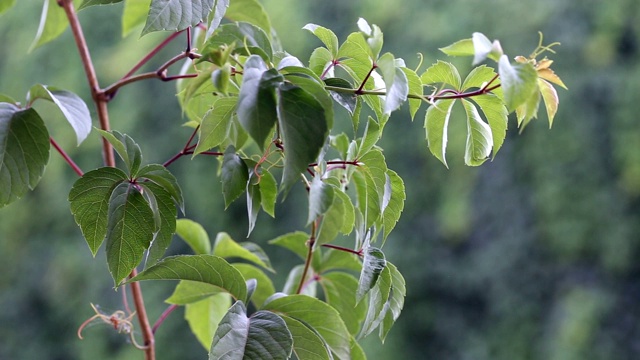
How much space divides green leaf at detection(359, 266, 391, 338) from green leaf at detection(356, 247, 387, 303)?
0.05ft

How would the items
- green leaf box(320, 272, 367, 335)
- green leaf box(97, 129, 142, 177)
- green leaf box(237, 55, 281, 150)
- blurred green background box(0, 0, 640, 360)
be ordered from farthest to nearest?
blurred green background box(0, 0, 640, 360) → green leaf box(320, 272, 367, 335) → green leaf box(97, 129, 142, 177) → green leaf box(237, 55, 281, 150)

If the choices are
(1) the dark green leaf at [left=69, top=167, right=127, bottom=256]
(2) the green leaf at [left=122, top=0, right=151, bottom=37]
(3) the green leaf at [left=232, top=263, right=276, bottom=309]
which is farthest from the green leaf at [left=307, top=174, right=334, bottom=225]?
(2) the green leaf at [left=122, top=0, right=151, bottom=37]

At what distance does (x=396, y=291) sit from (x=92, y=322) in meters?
0.26

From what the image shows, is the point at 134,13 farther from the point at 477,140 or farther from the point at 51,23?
the point at 477,140

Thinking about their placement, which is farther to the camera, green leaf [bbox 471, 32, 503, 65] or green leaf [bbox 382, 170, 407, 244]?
green leaf [bbox 382, 170, 407, 244]

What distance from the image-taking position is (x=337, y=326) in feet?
1.62

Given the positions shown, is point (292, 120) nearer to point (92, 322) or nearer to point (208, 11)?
point (208, 11)

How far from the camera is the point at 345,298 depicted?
0.63 metres

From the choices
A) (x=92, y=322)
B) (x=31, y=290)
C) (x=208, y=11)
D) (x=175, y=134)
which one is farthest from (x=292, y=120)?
(x=31, y=290)

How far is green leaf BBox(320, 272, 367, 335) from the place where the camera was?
24.6 inches

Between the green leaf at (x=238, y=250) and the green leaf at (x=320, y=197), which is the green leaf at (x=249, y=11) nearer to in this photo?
the green leaf at (x=238, y=250)

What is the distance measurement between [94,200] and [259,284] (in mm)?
221

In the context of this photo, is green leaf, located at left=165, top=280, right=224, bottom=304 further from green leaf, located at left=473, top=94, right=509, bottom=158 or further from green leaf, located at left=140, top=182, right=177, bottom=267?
green leaf, located at left=473, top=94, right=509, bottom=158

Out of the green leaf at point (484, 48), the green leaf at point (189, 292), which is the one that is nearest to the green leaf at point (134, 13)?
the green leaf at point (189, 292)
